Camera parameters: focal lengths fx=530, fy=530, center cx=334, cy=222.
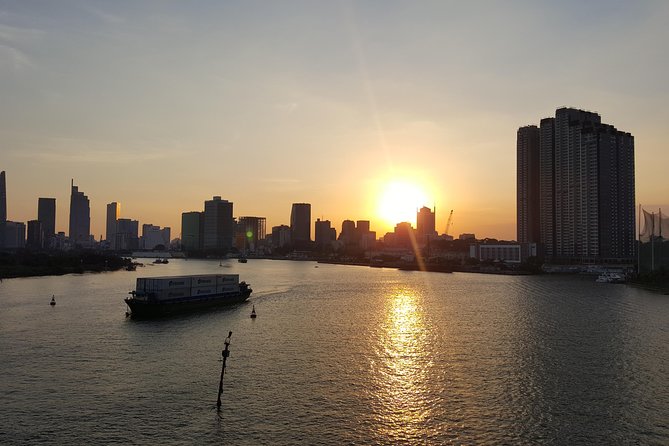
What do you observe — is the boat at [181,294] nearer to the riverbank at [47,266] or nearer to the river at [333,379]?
the river at [333,379]

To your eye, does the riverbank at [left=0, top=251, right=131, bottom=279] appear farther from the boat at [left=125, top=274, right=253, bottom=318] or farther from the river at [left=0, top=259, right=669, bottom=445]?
the river at [left=0, top=259, right=669, bottom=445]

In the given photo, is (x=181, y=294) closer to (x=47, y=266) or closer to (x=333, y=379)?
(x=333, y=379)

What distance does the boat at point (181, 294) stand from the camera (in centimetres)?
7131

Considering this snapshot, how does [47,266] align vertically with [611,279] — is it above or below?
above

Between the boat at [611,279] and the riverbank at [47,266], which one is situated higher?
the riverbank at [47,266]

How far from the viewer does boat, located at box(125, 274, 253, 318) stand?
71312 millimetres

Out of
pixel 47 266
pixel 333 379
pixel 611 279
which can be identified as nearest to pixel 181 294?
pixel 333 379

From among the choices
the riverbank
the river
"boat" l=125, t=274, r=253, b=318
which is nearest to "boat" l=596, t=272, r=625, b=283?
the river

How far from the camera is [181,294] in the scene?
7888 centimetres

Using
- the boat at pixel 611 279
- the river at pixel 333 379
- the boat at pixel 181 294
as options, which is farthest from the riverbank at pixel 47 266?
the boat at pixel 611 279

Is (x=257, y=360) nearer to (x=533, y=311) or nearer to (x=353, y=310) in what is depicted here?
(x=353, y=310)

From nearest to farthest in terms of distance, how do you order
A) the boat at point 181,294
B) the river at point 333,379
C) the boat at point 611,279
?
1. the river at point 333,379
2. the boat at point 181,294
3. the boat at point 611,279

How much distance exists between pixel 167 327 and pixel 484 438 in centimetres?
4449

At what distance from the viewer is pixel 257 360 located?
4534 cm
